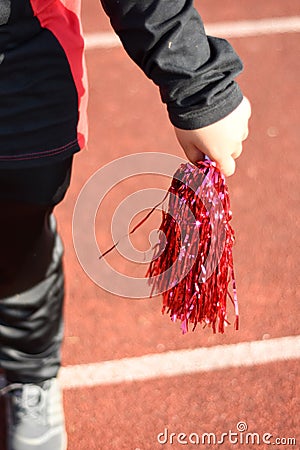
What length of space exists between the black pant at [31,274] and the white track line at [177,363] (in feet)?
0.61

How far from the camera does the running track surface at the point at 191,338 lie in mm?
2082

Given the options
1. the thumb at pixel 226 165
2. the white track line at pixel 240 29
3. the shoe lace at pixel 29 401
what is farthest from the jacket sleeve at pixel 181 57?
the white track line at pixel 240 29

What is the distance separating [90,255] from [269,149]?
95cm

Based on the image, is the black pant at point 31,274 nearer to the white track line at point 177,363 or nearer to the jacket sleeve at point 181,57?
the white track line at point 177,363

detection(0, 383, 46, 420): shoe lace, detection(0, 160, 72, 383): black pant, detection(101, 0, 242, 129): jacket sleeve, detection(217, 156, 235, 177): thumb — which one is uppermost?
detection(101, 0, 242, 129): jacket sleeve

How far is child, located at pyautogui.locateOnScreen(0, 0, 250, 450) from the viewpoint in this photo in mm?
1371

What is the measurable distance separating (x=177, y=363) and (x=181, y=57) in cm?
111

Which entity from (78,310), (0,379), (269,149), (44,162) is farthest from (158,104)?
(44,162)

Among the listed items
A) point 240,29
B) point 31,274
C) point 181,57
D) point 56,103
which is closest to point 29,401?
point 31,274

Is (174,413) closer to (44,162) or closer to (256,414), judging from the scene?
(256,414)

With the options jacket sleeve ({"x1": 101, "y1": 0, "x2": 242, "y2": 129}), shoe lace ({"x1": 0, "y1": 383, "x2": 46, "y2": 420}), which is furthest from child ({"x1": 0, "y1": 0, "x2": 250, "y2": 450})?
shoe lace ({"x1": 0, "y1": 383, "x2": 46, "y2": 420})

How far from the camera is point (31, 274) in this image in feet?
6.07

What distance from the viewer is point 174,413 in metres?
2.10

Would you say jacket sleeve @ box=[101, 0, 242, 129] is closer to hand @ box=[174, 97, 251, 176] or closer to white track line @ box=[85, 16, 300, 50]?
hand @ box=[174, 97, 251, 176]
